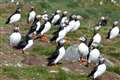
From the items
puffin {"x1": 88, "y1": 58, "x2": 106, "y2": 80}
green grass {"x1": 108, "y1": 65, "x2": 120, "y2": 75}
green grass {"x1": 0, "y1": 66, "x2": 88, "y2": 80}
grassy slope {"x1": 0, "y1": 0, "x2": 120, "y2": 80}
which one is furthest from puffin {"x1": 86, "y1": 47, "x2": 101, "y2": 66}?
green grass {"x1": 0, "y1": 66, "x2": 88, "y2": 80}

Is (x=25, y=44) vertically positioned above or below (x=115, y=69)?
above

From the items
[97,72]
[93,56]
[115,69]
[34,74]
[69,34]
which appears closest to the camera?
[34,74]

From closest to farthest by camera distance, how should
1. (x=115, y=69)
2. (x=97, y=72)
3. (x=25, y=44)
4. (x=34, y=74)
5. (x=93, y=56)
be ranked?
1. (x=34, y=74)
2. (x=97, y=72)
3. (x=93, y=56)
4. (x=115, y=69)
5. (x=25, y=44)

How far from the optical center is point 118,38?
3850 cm

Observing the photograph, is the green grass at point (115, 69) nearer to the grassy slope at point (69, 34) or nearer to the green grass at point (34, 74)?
the grassy slope at point (69, 34)

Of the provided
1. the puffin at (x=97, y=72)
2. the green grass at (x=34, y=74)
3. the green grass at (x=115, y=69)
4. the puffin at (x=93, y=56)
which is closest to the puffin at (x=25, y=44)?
the puffin at (x=93, y=56)

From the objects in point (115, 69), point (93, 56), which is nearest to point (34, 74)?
point (93, 56)

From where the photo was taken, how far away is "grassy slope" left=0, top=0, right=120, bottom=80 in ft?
76.5

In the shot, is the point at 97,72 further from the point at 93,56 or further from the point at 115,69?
the point at 115,69

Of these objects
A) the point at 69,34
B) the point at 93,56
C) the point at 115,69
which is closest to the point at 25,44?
the point at 93,56

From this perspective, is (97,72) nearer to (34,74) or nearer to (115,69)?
(115,69)

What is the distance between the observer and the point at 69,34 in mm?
36625

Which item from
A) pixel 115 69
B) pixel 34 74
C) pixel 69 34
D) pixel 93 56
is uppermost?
pixel 34 74

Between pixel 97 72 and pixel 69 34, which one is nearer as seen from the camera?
pixel 97 72
